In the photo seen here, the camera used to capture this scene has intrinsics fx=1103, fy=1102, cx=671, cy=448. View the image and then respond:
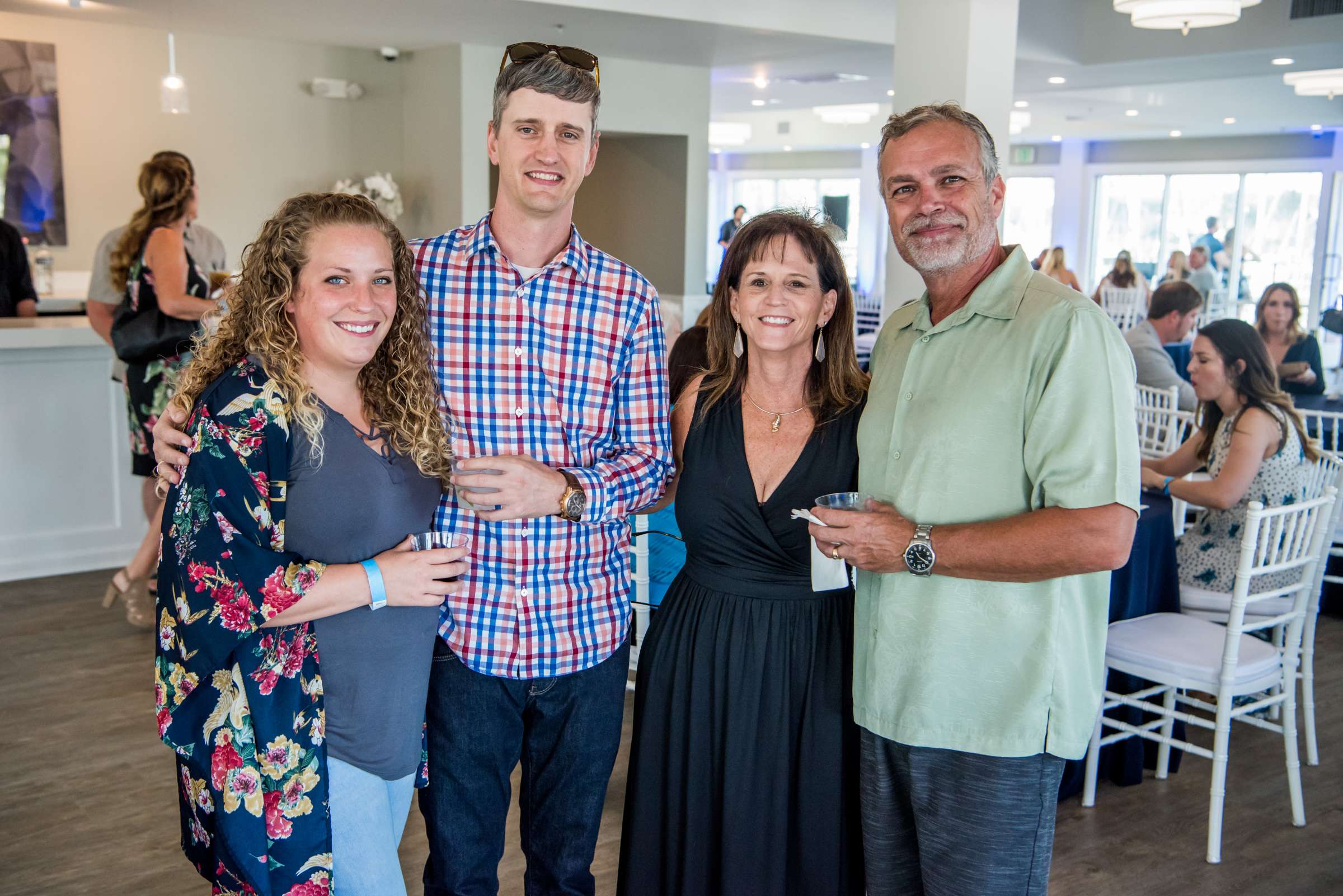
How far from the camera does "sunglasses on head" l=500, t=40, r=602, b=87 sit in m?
1.84

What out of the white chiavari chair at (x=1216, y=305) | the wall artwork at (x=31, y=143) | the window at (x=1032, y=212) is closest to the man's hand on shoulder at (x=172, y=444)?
the wall artwork at (x=31, y=143)

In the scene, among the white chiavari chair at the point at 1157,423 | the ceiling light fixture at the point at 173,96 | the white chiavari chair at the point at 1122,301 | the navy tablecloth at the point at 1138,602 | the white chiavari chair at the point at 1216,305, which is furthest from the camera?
the white chiavari chair at the point at 1216,305

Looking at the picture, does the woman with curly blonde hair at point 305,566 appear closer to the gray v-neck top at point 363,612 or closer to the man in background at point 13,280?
the gray v-neck top at point 363,612

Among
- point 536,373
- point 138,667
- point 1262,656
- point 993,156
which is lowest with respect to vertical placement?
point 138,667

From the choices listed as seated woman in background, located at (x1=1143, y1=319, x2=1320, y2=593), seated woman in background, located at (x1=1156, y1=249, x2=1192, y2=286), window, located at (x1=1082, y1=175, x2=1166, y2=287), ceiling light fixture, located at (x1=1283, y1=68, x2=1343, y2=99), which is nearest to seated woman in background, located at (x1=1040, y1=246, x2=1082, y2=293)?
seated woman in background, located at (x1=1156, y1=249, x2=1192, y2=286)

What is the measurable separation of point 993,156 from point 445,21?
18.8 ft

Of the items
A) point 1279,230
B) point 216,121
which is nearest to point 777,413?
point 216,121

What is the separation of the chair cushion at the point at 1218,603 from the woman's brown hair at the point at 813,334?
2.16 meters

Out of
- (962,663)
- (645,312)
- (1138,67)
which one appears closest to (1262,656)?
(962,663)

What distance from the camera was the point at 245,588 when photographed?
150cm

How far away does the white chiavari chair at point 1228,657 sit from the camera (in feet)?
9.78

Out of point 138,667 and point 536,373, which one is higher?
point 536,373

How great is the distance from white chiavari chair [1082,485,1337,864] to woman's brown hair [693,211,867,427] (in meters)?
1.40

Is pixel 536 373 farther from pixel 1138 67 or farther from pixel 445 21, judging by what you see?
pixel 1138 67
